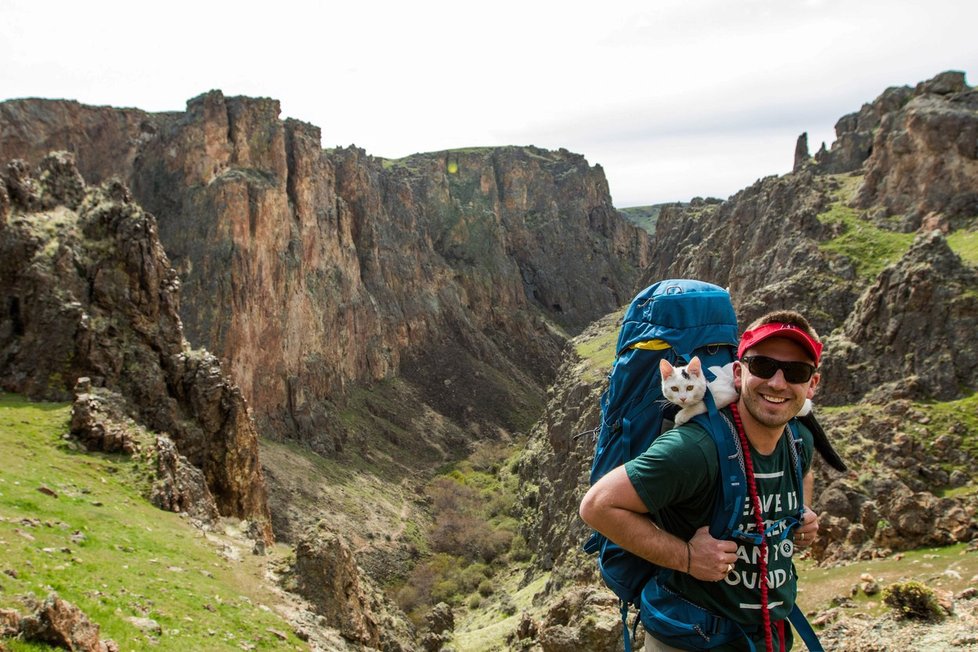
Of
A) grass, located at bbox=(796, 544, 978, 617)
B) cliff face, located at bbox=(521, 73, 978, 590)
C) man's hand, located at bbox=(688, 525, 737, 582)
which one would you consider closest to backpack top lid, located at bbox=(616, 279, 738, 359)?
man's hand, located at bbox=(688, 525, 737, 582)

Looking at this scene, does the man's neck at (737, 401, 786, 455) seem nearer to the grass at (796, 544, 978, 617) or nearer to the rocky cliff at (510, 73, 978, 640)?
the rocky cliff at (510, 73, 978, 640)

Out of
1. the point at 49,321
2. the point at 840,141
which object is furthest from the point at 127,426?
the point at 840,141

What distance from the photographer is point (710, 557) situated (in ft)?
15.0

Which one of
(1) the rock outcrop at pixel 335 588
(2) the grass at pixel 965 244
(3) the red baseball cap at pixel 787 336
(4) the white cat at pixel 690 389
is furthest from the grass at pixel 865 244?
(4) the white cat at pixel 690 389

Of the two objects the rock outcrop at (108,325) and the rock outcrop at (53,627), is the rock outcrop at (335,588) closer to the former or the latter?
the rock outcrop at (108,325)

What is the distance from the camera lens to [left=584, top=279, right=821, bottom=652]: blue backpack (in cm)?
485

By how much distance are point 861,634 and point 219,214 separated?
64910mm

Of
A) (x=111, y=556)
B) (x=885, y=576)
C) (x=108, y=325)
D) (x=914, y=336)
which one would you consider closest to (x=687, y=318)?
A: (x=885, y=576)

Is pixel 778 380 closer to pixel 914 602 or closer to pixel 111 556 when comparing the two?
pixel 914 602

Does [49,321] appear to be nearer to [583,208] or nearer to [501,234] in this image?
[501,234]

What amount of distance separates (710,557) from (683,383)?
1063 millimetres

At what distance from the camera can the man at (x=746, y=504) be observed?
452 centimetres

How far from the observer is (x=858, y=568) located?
18391mm

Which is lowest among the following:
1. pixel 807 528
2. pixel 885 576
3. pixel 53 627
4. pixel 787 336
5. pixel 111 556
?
pixel 885 576
